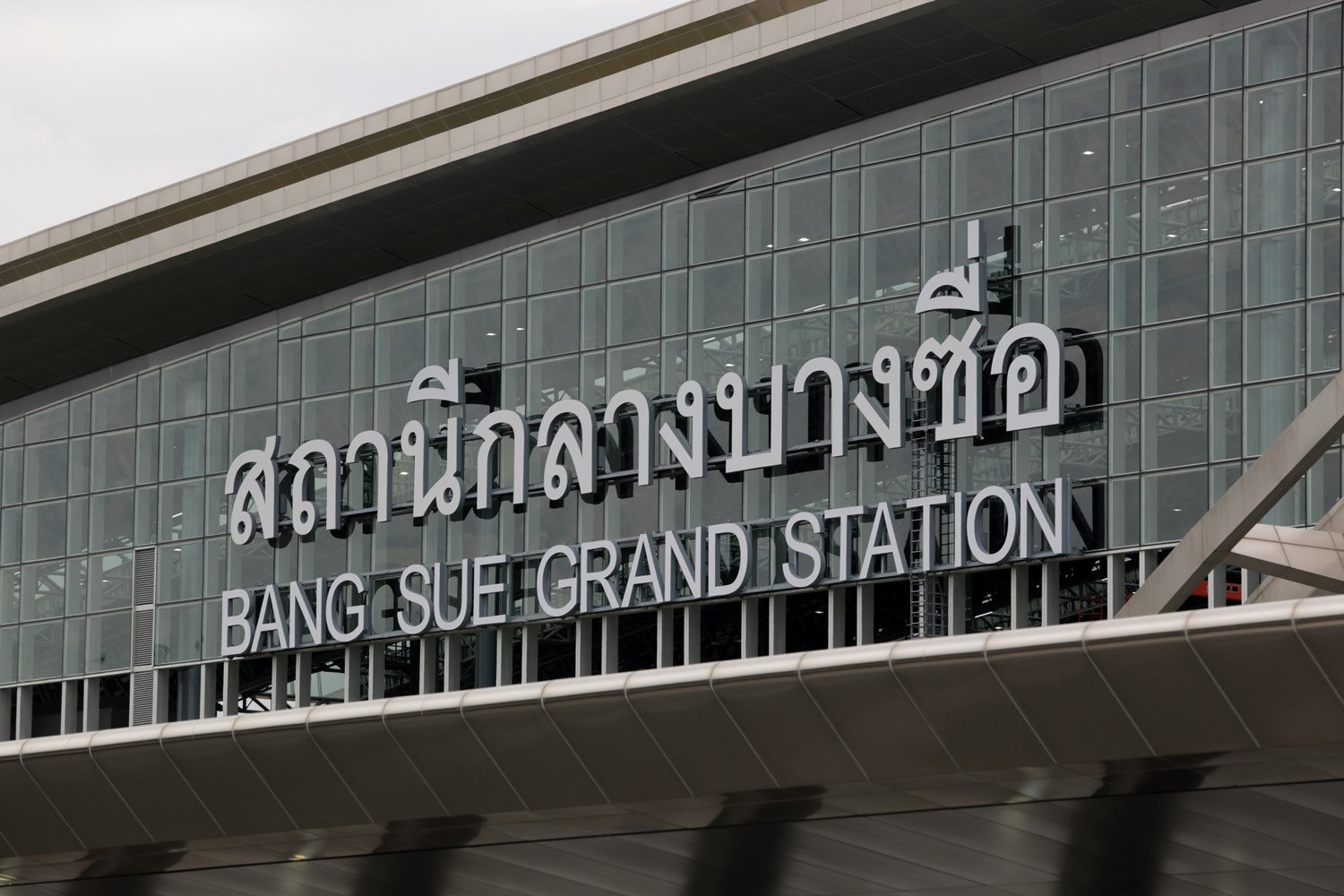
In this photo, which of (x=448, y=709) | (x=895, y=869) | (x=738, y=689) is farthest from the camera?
(x=895, y=869)

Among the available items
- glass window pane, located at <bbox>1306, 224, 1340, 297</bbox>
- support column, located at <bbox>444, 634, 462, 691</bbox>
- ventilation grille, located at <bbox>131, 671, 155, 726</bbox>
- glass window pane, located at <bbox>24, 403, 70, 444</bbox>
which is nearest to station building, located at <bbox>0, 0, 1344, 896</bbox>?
glass window pane, located at <bbox>1306, 224, 1340, 297</bbox>

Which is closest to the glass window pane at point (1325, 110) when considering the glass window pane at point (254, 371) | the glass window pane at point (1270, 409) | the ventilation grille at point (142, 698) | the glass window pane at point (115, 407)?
the glass window pane at point (1270, 409)

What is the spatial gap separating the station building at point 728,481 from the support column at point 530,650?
0.16m

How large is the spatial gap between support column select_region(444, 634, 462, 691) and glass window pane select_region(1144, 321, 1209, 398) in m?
13.9

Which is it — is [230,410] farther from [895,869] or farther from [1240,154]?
[1240,154]

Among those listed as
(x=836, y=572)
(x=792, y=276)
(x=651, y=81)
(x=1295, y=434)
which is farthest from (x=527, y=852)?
(x=1295, y=434)

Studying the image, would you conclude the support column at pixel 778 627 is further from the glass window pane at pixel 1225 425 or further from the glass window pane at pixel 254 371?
the glass window pane at pixel 254 371

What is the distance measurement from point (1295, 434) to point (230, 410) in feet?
78.6

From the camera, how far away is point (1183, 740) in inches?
1351

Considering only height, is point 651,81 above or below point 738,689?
above

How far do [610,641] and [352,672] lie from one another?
19.3 feet

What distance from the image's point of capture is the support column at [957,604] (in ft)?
133

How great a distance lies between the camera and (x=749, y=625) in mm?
42531

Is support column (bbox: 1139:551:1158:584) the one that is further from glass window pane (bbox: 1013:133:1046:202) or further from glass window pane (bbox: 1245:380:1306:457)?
glass window pane (bbox: 1013:133:1046:202)
